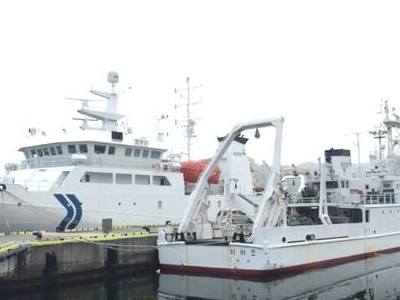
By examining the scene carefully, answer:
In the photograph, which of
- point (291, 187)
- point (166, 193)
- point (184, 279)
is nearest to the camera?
point (184, 279)

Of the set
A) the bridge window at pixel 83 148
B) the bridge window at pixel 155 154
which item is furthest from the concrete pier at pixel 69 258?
the bridge window at pixel 155 154

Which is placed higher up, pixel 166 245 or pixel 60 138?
pixel 60 138

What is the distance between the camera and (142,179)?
24.5m

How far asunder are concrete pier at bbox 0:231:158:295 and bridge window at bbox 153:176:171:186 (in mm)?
5937

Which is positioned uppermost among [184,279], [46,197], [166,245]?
[46,197]

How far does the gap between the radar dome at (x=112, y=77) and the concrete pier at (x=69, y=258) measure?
10134mm

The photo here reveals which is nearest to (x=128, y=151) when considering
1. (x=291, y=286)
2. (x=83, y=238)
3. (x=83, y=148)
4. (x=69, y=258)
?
(x=83, y=148)

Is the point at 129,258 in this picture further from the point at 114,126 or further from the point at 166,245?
the point at 114,126

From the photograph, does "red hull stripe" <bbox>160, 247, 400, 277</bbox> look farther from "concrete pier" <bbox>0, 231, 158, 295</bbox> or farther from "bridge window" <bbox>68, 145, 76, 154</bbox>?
"bridge window" <bbox>68, 145, 76, 154</bbox>

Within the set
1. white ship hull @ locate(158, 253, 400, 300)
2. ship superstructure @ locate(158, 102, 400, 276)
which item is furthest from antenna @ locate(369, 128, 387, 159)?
white ship hull @ locate(158, 253, 400, 300)

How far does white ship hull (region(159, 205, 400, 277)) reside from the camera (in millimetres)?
15539

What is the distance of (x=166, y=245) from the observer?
1723 centimetres

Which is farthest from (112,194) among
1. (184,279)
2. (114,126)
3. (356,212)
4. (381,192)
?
(381,192)

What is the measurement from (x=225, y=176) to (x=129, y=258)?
1257 cm
